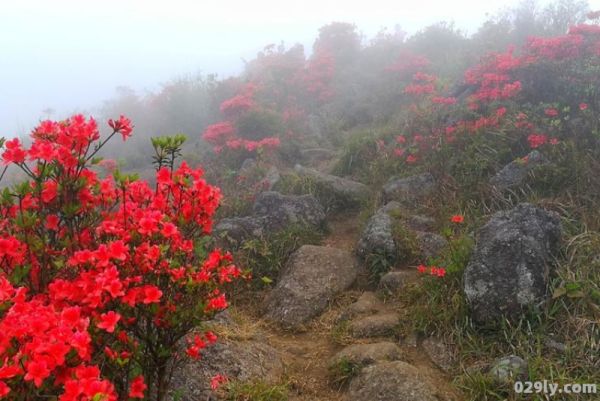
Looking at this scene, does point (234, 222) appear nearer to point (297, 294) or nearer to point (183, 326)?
point (297, 294)

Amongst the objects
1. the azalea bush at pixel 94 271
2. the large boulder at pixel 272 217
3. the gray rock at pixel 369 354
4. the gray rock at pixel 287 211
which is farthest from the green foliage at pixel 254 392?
the gray rock at pixel 287 211

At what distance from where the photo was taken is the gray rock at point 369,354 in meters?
4.03

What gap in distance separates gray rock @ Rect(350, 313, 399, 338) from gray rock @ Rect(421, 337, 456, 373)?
36 cm

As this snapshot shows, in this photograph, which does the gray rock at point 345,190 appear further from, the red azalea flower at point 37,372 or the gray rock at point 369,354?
the red azalea flower at point 37,372

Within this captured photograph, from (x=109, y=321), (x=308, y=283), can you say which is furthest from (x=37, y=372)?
(x=308, y=283)

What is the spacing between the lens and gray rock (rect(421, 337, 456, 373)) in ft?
13.3

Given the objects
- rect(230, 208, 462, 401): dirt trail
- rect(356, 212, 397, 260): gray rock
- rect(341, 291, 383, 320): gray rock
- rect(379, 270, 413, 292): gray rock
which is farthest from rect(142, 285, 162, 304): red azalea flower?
rect(356, 212, 397, 260): gray rock

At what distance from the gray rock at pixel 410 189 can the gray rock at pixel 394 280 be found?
1714 millimetres

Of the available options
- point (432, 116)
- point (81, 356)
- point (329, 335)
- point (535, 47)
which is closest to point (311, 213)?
point (329, 335)

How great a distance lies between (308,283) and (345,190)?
2.54 meters

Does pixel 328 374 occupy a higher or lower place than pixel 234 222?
lower

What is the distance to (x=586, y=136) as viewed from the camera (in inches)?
255

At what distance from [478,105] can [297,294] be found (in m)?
5.25

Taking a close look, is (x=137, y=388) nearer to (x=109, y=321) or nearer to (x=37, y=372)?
(x=109, y=321)
